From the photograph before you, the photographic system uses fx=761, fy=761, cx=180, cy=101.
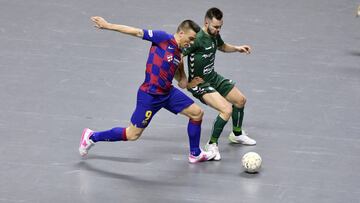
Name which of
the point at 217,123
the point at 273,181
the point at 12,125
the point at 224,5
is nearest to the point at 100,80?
the point at 12,125

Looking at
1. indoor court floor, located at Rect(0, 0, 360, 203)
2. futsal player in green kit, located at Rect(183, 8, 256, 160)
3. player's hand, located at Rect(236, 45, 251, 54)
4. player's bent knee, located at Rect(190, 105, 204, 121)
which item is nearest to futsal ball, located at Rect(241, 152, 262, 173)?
indoor court floor, located at Rect(0, 0, 360, 203)

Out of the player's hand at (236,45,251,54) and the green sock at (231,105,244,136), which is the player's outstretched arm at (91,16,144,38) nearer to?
the player's hand at (236,45,251,54)

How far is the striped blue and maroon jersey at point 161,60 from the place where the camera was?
813 cm

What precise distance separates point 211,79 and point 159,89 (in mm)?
909

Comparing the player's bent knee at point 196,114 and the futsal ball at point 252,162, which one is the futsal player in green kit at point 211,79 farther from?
the futsal ball at point 252,162

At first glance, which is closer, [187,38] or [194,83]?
[187,38]

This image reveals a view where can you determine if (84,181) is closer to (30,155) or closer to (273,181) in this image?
(30,155)

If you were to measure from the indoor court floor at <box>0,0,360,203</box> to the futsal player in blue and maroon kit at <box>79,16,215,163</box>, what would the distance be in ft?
1.07

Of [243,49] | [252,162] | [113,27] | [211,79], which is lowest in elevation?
[252,162]

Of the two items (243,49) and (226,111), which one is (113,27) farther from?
(243,49)

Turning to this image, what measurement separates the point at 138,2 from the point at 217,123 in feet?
20.8

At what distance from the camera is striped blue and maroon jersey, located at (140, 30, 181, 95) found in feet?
26.7

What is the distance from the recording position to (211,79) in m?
8.91

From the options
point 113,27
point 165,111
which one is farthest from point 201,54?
point 165,111
